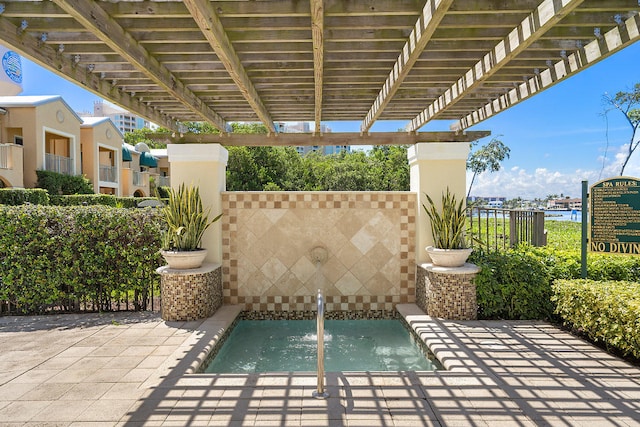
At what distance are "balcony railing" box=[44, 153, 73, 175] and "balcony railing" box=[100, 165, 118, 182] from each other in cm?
261

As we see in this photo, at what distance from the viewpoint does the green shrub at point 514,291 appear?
186 inches

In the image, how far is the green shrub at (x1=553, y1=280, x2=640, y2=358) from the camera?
3443 mm

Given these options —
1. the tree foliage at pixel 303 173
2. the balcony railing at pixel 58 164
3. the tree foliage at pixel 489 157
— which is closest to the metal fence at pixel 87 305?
the balcony railing at pixel 58 164

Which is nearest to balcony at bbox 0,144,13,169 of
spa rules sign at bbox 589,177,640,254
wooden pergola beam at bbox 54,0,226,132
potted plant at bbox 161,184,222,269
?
potted plant at bbox 161,184,222,269

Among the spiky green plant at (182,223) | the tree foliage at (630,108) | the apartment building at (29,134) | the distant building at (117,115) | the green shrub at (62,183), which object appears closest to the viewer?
the spiky green plant at (182,223)

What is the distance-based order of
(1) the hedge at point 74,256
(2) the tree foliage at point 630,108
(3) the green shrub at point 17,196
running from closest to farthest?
(1) the hedge at point 74,256 → (3) the green shrub at point 17,196 → (2) the tree foliage at point 630,108

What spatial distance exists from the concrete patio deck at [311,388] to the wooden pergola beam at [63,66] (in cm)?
255

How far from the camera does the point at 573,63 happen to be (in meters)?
3.69

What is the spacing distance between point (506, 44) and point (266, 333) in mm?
3963

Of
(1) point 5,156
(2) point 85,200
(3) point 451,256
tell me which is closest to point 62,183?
(2) point 85,200

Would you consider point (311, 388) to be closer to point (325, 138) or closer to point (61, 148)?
point (325, 138)

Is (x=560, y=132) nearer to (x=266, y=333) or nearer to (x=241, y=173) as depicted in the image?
(x=241, y=173)

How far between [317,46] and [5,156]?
16.0m

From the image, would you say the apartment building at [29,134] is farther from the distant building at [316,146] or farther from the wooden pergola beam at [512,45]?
the wooden pergola beam at [512,45]
